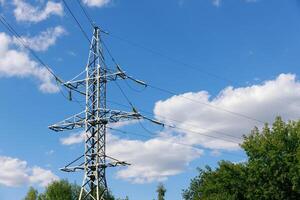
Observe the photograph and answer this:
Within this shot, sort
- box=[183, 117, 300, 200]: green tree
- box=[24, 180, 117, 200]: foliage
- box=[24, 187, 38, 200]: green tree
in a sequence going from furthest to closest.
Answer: box=[24, 187, 38, 200]: green tree, box=[24, 180, 117, 200]: foliage, box=[183, 117, 300, 200]: green tree

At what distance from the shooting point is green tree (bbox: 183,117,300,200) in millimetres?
46188

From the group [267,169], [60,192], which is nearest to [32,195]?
[60,192]

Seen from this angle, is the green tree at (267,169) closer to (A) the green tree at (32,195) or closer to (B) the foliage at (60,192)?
(B) the foliage at (60,192)

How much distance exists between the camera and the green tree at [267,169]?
46188mm

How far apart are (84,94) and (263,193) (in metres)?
19.9

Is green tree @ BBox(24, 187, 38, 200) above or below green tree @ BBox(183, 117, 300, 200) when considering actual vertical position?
above

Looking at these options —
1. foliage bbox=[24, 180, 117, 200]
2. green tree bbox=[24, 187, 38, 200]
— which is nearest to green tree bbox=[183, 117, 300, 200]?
foliage bbox=[24, 180, 117, 200]

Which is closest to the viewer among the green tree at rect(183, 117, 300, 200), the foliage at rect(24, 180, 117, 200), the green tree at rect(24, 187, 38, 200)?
the green tree at rect(183, 117, 300, 200)

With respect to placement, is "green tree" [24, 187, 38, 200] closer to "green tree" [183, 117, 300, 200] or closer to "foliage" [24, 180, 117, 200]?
"foliage" [24, 180, 117, 200]

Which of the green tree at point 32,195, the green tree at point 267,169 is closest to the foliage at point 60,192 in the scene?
the green tree at point 32,195

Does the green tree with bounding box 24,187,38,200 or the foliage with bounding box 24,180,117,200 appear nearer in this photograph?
the foliage with bounding box 24,180,117,200

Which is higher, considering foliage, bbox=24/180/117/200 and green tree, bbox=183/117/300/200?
foliage, bbox=24/180/117/200

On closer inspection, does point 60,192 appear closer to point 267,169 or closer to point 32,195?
point 32,195

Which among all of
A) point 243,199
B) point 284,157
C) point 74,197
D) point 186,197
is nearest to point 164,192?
point 186,197
